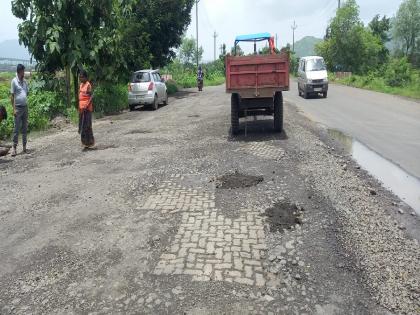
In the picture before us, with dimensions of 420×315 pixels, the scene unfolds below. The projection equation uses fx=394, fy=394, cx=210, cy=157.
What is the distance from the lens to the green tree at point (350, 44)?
5366 centimetres

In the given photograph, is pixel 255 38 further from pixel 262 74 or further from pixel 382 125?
pixel 382 125

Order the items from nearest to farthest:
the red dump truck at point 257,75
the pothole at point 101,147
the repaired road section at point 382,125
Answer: the repaired road section at point 382,125
the red dump truck at point 257,75
the pothole at point 101,147

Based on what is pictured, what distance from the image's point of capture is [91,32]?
1588cm

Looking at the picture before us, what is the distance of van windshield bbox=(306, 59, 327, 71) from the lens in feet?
74.2

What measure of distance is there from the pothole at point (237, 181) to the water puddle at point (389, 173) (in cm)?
226

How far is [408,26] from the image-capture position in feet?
248

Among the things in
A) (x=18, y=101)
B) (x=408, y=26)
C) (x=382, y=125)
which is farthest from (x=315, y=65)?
(x=408, y=26)

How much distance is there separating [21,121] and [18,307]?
23.9 feet

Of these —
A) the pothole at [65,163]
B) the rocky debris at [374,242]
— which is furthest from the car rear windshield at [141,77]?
the rocky debris at [374,242]

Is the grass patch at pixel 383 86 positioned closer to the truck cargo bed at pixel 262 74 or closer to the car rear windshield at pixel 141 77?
the car rear windshield at pixel 141 77

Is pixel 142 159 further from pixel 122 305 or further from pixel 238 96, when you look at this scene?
pixel 122 305

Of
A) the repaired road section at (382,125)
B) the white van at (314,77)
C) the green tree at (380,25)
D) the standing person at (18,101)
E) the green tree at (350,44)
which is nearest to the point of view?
the repaired road section at (382,125)

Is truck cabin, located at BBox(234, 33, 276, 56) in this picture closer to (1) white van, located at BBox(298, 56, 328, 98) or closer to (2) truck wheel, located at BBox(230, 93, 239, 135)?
(2) truck wheel, located at BBox(230, 93, 239, 135)

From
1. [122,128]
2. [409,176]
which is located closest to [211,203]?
[409,176]
